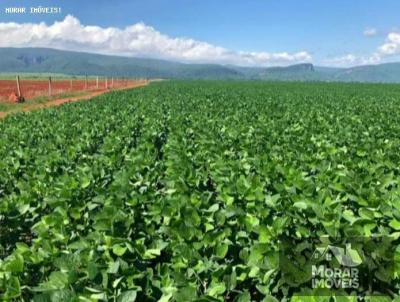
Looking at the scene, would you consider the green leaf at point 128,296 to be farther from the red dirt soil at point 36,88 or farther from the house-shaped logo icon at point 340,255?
the red dirt soil at point 36,88

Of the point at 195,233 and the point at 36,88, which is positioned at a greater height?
the point at 195,233

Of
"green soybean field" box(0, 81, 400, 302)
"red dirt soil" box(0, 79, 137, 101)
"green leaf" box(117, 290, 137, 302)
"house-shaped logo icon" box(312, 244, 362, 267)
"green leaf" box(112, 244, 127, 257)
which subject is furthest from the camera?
"red dirt soil" box(0, 79, 137, 101)

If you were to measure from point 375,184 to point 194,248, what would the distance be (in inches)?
83.2

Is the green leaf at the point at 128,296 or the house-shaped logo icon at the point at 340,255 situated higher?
the house-shaped logo icon at the point at 340,255

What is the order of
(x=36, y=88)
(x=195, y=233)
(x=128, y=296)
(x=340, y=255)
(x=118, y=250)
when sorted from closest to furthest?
1. (x=128, y=296)
2. (x=340, y=255)
3. (x=118, y=250)
4. (x=195, y=233)
5. (x=36, y=88)

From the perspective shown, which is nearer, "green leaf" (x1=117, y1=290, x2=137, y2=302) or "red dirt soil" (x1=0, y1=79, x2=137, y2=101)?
"green leaf" (x1=117, y1=290, x2=137, y2=302)

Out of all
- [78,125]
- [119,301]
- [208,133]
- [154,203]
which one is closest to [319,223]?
[154,203]

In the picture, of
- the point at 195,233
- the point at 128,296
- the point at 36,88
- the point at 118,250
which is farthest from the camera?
the point at 36,88

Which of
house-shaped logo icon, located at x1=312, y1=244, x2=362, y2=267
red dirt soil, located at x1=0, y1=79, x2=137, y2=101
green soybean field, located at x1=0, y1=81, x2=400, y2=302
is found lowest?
red dirt soil, located at x1=0, y1=79, x2=137, y2=101
